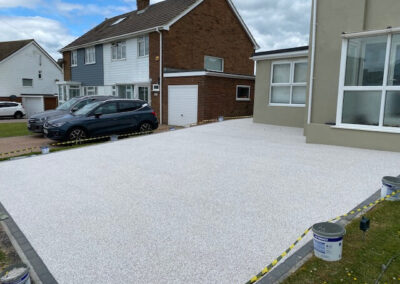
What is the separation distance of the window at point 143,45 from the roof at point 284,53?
876 cm

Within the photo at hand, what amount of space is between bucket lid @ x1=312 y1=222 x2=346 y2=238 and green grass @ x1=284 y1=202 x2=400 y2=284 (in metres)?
0.27

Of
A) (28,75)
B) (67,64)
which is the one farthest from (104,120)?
(28,75)

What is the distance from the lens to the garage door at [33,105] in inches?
1278

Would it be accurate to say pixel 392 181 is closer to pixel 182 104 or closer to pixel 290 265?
pixel 290 265

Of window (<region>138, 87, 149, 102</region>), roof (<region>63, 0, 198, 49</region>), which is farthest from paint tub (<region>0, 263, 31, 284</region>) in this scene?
window (<region>138, 87, 149, 102</region>)

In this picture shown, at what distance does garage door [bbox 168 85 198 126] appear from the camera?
17678mm

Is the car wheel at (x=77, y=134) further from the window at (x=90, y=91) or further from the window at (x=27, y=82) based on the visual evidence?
the window at (x=27, y=82)

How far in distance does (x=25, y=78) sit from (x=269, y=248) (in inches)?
1502

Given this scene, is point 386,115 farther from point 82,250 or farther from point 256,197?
point 82,250

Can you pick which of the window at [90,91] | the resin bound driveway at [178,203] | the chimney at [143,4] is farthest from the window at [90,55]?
the resin bound driveway at [178,203]

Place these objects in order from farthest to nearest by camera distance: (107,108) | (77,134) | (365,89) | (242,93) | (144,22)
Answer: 1. (144,22)
2. (242,93)
3. (107,108)
4. (77,134)
5. (365,89)

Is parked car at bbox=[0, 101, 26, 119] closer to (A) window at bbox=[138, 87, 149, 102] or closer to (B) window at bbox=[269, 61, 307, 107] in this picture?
(A) window at bbox=[138, 87, 149, 102]

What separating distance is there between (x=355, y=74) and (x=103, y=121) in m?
8.81

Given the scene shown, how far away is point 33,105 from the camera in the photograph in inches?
1303
